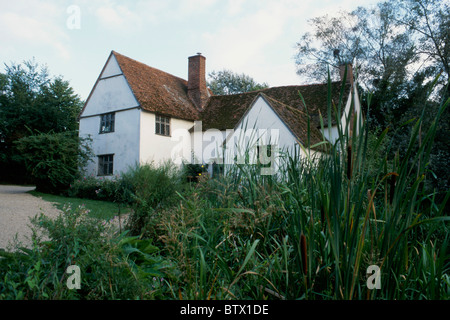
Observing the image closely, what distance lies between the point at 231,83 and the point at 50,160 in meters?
28.6

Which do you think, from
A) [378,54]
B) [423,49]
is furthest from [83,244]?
[378,54]

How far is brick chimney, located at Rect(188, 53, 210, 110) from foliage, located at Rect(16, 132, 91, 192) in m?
9.46

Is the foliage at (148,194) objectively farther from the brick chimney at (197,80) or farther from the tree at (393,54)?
the brick chimney at (197,80)

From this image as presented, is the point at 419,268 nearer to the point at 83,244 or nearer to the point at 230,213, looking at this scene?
the point at 230,213

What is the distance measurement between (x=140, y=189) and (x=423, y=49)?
823 inches

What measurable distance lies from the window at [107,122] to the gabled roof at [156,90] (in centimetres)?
228

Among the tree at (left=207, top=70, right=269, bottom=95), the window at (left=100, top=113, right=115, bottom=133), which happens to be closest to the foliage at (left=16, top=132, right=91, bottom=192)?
the window at (left=100, top=113, right=115, bottom=133)

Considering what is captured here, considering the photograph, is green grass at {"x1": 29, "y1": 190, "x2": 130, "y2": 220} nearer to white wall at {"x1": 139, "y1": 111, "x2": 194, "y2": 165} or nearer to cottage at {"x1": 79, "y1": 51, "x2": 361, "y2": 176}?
cottage at {"x1": 79, "y1": 51, "x2": 361, "y2": 176}

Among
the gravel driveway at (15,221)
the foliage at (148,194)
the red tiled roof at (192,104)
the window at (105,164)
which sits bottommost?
the gravel driveway at (15,221)

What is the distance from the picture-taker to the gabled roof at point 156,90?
758 inches

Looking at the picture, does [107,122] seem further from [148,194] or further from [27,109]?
[148,194]

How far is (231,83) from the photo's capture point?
4025 cm

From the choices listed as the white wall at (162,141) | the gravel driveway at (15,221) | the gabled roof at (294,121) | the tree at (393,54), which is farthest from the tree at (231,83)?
the gravel driveway at (15,221)

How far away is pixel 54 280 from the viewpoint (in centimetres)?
202
